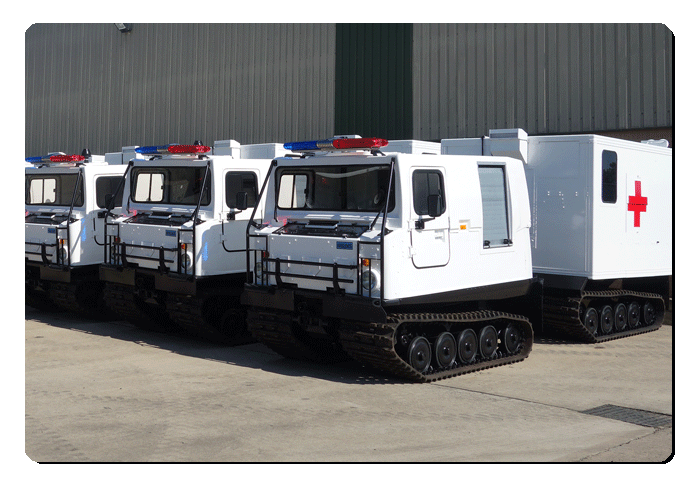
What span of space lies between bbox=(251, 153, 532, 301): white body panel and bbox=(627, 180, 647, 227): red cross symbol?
264 cm

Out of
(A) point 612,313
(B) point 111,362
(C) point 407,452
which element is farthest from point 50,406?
(A) point 612,313

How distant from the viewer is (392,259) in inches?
355

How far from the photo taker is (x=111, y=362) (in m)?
10.5

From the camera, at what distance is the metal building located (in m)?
15.9

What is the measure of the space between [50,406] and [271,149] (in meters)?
6.90

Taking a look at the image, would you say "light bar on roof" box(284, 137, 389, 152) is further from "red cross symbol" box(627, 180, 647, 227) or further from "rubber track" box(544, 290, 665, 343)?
"red cross symbol" box(627, 180, 647, 227)

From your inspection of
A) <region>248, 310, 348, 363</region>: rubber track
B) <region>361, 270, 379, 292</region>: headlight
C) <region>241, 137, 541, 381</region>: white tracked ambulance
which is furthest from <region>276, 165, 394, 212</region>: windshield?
<region>248, 310, 348, 363</region>: rubber track

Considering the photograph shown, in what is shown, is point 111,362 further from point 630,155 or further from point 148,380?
point 630,155

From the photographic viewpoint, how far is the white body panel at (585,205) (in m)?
11.8

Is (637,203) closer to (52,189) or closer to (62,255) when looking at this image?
(62,255)

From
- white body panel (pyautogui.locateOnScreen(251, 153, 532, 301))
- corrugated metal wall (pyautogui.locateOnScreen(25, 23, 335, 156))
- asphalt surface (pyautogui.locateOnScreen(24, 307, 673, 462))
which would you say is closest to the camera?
asphalt surface (pyautogui.locateOnScreen(24, 307, 673, 462))

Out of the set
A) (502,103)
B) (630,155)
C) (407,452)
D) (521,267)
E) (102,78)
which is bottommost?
(407,452)

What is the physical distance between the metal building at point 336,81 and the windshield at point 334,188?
7925 mm

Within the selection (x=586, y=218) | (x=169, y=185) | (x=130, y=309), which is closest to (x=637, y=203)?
(x=586, y=218)
